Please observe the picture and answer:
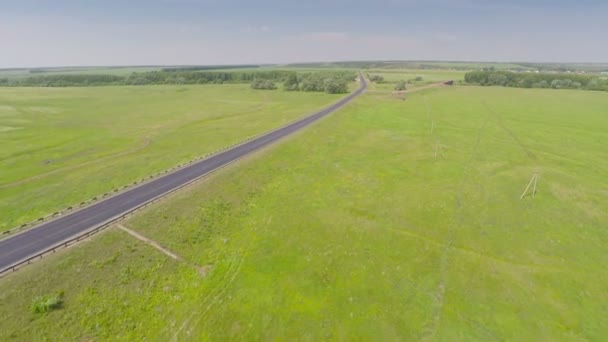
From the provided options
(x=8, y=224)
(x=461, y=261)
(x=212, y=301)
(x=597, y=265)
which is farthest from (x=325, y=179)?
(x=8, y=224)

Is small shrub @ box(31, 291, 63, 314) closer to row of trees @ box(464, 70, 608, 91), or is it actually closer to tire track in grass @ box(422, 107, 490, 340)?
tire track in grass @ box(422, 107, 490, 340)

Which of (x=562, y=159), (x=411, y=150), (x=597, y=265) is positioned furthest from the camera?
(x=411, y=150)

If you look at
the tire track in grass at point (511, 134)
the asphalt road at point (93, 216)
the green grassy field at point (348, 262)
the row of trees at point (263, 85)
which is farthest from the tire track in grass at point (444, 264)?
the row of trees at point (263, 85)

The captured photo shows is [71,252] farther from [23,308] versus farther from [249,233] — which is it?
[249,233]

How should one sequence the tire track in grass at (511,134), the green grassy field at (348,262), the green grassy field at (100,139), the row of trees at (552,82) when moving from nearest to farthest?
the green grassy field at (348,262) < the green grassy field at (100,139) < the tire track in grass at (511,134) < the row of trees at (552,82)

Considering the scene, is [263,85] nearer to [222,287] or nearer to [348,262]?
[348,262]

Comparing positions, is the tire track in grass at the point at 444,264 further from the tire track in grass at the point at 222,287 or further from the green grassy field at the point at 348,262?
the tire track in grass at the point at 222,287

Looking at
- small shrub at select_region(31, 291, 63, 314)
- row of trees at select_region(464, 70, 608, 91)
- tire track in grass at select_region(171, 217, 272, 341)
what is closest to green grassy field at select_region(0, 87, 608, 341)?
tire track in grass at select_region(171, 217, 272, 341)
